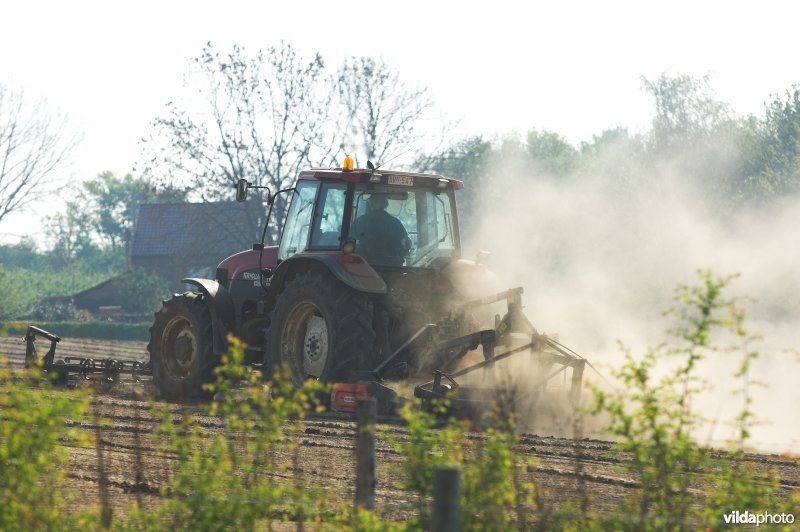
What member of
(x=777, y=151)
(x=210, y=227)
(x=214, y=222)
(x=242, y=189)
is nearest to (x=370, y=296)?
(x=242, y=189)

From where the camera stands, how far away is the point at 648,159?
49594mm

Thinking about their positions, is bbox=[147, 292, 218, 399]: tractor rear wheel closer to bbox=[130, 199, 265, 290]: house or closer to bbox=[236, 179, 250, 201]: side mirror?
bbox=[236, 179, 250, 201]: side mirror

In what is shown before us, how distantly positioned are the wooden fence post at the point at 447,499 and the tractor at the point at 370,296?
23.4 feet

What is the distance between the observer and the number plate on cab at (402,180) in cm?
1329

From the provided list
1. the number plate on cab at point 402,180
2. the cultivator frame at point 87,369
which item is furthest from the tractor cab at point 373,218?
the cultivator frame at point 87,369

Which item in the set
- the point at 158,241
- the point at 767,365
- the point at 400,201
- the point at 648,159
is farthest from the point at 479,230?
the point at 158,241

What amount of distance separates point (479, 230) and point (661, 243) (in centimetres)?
877

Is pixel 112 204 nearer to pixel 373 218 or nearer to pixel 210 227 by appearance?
pixel 210 227

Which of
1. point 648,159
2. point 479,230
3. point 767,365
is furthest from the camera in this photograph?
point 648,159

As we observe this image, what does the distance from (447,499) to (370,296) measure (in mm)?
8137

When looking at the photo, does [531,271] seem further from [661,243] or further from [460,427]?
[460,427]

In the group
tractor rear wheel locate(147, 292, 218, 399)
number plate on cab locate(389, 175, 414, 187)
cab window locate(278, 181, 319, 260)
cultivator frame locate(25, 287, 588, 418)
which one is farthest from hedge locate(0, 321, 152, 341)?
cultivator frame locate(25, 287, 588, 418)

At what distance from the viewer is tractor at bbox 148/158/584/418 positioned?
12414 millimetres

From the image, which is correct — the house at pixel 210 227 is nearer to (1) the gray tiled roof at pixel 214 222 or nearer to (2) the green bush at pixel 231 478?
(1) the gray tiled roof at pixel 214 222
